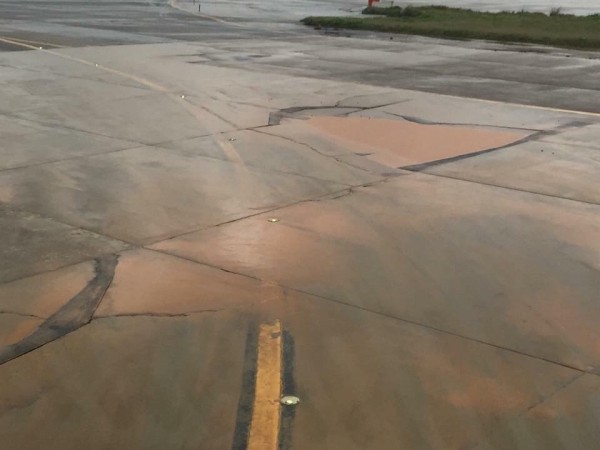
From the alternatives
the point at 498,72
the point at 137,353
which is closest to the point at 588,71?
the point at 498,72

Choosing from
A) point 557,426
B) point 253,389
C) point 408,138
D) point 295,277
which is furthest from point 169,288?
point 408,138

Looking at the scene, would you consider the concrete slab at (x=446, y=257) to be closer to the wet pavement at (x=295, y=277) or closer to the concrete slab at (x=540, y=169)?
the wet pavement at (x=295, y=277)

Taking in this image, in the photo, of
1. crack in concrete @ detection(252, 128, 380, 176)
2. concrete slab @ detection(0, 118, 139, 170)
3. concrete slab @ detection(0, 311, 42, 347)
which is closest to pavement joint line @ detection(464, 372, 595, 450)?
concrete slab @ detection(0, 311, 42, 347)

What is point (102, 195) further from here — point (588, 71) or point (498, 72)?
point (588, 71)

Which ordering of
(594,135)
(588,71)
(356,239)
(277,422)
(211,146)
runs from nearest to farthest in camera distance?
(277,422)
(356,239)
(211,146)
(594,135)
(588,71)

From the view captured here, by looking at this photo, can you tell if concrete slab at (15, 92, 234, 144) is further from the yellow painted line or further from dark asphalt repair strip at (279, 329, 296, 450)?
dark asphalt repair strip at (279, 329, 296, 450)

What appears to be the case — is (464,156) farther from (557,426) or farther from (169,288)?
(557,426)
